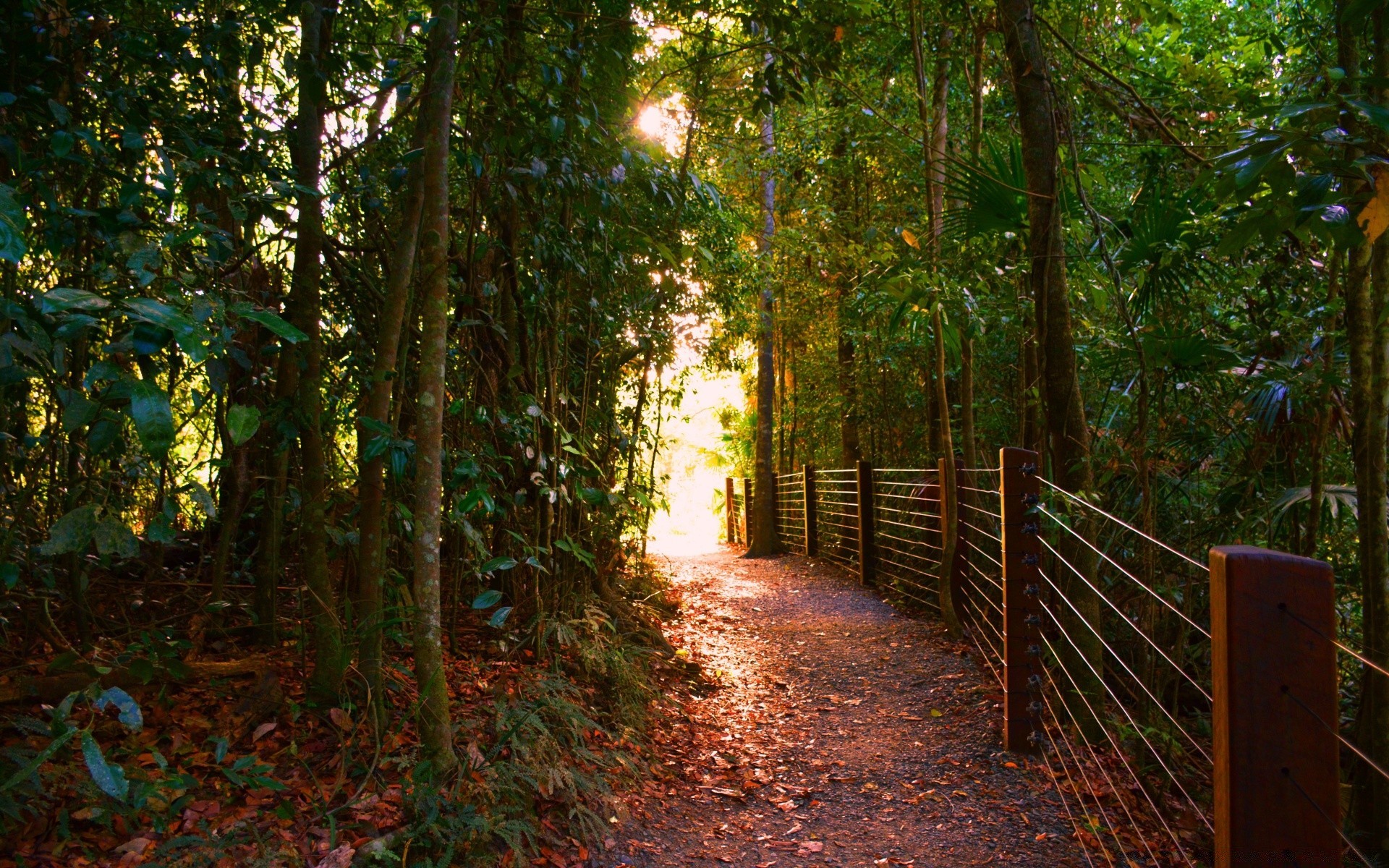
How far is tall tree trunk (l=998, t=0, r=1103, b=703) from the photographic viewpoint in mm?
3883

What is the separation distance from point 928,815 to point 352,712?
97.1 inches

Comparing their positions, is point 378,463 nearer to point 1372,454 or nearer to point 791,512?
point 1372,454

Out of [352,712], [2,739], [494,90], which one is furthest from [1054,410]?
[2,739]

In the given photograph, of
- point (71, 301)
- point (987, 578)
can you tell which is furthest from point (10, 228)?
point (987, 578)

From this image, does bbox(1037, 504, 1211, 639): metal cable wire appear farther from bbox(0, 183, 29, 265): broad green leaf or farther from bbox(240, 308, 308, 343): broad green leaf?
bbox(0, 183, 29, 265): broad green leaf

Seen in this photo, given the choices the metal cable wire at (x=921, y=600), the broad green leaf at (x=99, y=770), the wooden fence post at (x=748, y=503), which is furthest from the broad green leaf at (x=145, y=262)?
the wooden fence post at (x=748, y=503)

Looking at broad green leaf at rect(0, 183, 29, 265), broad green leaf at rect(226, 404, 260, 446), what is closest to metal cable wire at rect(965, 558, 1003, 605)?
broad green leaf at rect(226, 404, 260, 446)

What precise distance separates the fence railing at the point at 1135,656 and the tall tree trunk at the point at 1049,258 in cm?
14

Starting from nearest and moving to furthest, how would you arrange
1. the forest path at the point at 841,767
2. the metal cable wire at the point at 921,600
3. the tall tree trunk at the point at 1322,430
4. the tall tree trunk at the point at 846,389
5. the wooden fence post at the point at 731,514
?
1. the forest path at the point at 841,767
2. the tall tree trunk at the point at 1322,430
3. the metal cable wire at the point at 921,600
4. the tall tree trunk at the point at 846,389
5. the wooden fence post at the point at 731,514

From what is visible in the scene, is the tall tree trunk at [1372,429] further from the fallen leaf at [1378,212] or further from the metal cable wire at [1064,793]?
the fallen leaf at [1378,212]

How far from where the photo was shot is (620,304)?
5.53 m

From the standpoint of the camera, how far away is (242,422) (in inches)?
82.2

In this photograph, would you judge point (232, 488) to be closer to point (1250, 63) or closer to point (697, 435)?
point (1250, 63)

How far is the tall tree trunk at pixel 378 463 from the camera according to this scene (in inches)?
115
